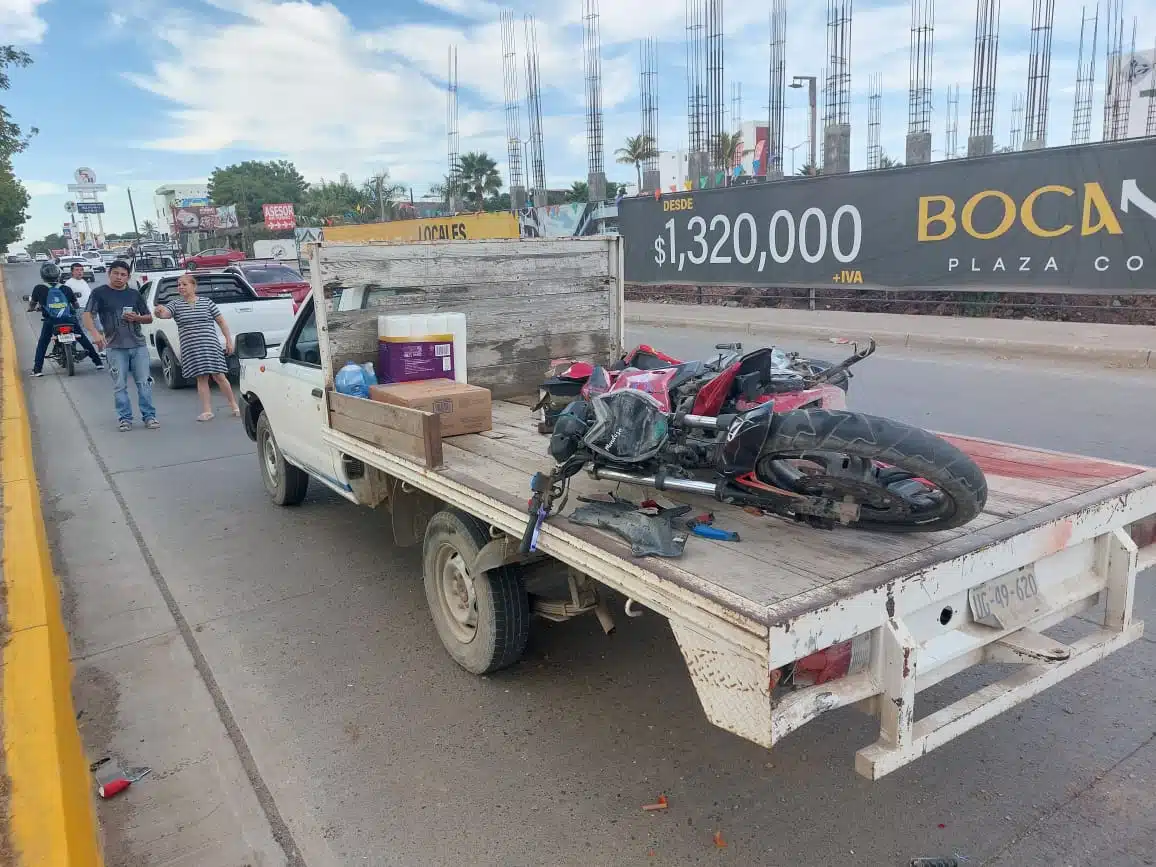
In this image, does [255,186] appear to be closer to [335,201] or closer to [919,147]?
[335,201]

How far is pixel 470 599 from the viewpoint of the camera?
3.94 metres

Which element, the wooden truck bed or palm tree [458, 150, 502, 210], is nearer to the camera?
the wooden truck bed

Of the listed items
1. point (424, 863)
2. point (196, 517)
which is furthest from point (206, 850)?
point (196, 517)

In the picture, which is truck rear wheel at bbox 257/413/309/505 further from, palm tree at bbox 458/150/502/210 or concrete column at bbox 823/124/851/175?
palm tree at bbox 458/150/502/210

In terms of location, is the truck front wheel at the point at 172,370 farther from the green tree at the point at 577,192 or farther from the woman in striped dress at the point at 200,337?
the green tree at the point at 577,192

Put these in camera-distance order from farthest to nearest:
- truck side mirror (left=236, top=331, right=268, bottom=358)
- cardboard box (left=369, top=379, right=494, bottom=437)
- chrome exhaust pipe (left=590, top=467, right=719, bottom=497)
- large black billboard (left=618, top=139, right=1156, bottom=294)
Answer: large black billboard (left=618, top=139, right=1156, bottom=294) < truck side mirror (left=236, top=331, right=268, bottom=358) < cardboard box (left=369, top=379, right=494, bottom=437) < chrome exhaust pipe (left=590, top=467, right=719, bottom=497)

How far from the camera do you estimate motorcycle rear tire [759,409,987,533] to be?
2568 millimetres

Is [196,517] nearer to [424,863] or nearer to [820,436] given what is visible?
[424,863]

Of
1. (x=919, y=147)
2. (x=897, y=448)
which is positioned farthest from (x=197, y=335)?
(x=919, y=147)

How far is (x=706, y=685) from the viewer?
2.36 meters

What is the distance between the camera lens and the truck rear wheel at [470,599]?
146 inches

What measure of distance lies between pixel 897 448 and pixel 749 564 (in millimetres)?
573

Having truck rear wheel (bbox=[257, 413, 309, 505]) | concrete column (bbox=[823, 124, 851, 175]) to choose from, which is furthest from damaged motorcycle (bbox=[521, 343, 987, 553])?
concrete column (bbox=[823, 124, 851, 175])

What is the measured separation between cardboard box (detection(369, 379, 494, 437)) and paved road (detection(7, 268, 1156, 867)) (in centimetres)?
110
